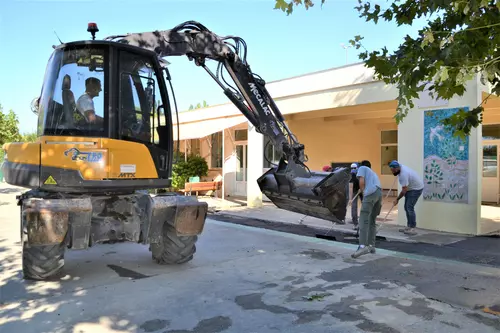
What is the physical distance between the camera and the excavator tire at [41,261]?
535 centimetres

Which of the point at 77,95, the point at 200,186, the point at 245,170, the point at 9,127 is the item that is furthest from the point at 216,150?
the point at 77,95

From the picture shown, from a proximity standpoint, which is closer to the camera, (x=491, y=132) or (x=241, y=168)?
(x=491, y=132)

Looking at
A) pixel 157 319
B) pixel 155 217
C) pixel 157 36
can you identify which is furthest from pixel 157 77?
pixel 157 319

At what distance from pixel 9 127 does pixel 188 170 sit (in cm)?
1002

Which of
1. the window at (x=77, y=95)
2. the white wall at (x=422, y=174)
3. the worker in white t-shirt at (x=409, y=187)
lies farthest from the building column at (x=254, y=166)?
the window at (x=77, y=95)

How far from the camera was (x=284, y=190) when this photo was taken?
22.8 ft

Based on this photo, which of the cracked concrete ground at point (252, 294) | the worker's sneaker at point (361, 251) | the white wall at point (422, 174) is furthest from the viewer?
the white wall at point (422, 174)

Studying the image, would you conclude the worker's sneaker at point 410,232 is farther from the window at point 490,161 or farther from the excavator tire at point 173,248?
the window at point 490,161

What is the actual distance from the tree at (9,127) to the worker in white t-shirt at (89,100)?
1742 cm

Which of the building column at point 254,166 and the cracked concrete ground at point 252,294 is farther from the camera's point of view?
the building column at point 254,166

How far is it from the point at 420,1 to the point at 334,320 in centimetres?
343

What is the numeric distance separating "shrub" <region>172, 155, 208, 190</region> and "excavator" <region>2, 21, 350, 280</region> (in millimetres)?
11339

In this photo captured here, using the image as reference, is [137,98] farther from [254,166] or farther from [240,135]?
[240,135]

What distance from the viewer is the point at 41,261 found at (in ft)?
17.6
